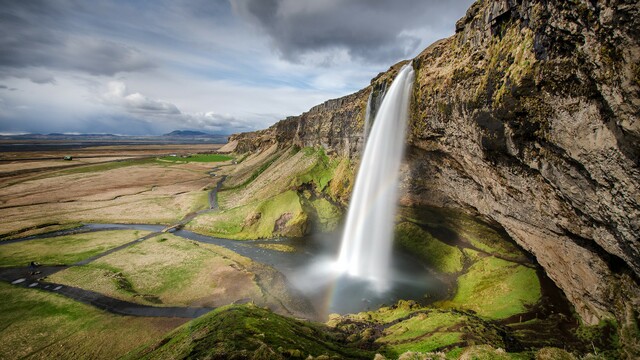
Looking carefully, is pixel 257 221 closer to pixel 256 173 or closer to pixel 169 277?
pixel 169 277

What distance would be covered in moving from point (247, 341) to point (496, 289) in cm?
2408

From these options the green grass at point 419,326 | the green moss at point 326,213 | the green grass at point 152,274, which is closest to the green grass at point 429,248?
the green moss at point 326,213

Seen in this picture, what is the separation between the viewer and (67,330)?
24.0 meters

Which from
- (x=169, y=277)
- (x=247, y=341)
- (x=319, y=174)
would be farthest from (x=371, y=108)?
(x=247, y=341)

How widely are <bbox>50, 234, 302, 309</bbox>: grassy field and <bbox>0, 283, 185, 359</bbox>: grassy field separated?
11.2 ft

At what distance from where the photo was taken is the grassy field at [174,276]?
29.5 m

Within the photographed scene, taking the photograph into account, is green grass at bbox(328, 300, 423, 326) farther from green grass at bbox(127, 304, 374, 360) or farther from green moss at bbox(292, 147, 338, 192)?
green moss at bbox(292, 147, 338, 192)

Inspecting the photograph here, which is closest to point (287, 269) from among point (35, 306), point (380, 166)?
point (380, 166)

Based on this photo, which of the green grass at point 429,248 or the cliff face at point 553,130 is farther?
the green grass at point 429,248

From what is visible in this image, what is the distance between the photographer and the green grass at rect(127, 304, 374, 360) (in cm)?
1197

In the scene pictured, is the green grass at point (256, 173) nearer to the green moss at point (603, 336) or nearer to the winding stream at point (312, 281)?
the winding stream at point (312, 281)

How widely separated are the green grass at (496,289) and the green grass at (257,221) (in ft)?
90.2

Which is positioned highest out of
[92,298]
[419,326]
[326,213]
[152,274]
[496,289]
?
[326,213]

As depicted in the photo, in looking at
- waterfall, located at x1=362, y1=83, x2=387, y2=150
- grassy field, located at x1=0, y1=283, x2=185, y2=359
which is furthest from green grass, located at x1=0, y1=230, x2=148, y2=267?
waterfall, located at x1=362, y1=83, x2=387, y2=150
